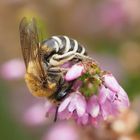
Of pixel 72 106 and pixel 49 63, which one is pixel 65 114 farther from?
pixel 49 63

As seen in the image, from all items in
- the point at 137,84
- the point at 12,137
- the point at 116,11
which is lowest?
the point at 12,137

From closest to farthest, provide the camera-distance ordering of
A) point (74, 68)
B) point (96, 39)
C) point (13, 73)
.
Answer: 1. point (74, 68)
2. point (13, 73)
3. point (96, 39)

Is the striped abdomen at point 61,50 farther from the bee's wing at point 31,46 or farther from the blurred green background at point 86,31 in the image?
the blurred green background at point 86,31

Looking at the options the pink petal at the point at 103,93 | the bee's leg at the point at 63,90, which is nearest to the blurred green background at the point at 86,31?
the bee's leg at the point at 63,90

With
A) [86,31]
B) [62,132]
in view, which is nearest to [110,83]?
[62,132]

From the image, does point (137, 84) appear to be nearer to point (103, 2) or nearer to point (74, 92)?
point (103, 2)

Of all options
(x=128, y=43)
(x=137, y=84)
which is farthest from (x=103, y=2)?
(x=137, y=84)

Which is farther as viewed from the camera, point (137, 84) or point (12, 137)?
point (12, 137)
